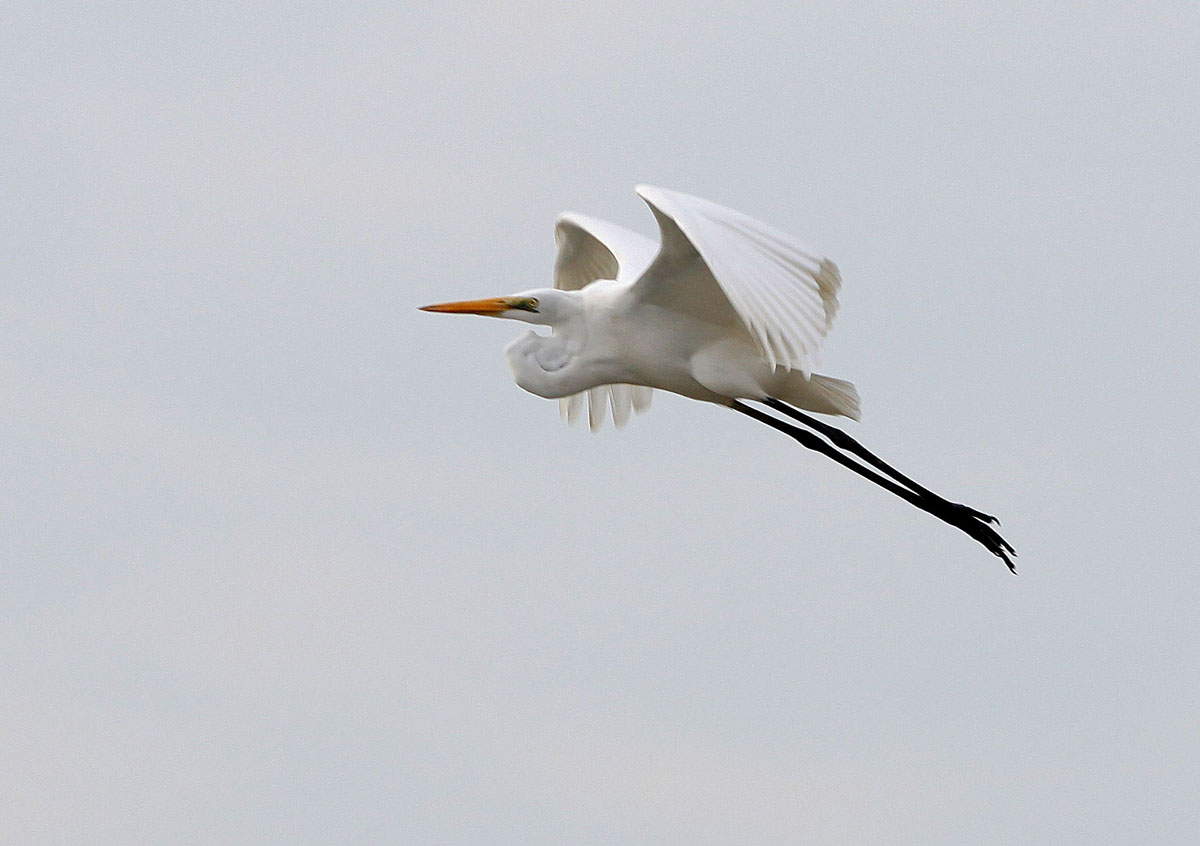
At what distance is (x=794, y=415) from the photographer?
544 inches

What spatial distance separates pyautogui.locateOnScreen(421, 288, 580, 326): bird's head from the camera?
1360 centimetres

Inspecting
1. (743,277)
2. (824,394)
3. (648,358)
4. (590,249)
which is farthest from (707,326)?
(590,249)

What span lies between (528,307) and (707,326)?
1.16 metres

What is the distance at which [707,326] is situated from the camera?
13320 mm

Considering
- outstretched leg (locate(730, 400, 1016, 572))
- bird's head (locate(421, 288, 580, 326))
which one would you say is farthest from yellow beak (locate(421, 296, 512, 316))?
outstretched leg (locate(730, 400, 1016, 572))

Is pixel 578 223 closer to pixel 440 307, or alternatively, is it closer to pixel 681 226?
pixel 440 307

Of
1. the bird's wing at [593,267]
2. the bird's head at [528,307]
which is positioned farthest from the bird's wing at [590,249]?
the bird's head at [528,307]

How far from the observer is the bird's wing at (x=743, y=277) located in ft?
37.7

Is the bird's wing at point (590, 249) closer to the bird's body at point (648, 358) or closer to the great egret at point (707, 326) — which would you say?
the great egret at point (707, 326)

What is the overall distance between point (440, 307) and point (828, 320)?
2.56m

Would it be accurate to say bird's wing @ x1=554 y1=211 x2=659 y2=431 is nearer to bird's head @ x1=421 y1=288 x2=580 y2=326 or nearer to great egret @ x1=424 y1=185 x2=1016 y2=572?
great egret @ x1=424 y1=185 x2=1016 y2=572

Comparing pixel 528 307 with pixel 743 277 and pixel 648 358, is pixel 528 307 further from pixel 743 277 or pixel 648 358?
pixel 743 277

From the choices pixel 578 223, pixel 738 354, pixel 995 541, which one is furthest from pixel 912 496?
pixel 578 223

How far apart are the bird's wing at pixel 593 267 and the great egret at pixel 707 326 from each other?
0.25 feet
